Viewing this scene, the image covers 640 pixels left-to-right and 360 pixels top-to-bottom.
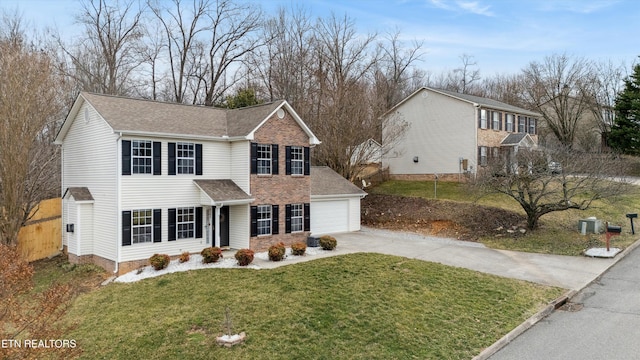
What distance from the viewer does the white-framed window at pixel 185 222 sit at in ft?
55.0

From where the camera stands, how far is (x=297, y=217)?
20.0 m

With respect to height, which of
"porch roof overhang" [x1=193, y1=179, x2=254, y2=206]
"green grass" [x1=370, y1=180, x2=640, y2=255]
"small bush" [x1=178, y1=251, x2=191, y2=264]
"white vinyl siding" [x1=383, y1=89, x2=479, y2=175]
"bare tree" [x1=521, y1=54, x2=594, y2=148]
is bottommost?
"small bush" [x1=178, y1=251, x2=191, y2=264]

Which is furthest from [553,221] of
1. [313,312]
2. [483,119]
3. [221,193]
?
[221,193]

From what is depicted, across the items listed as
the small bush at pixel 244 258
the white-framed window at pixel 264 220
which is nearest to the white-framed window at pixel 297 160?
the white-framed window at pixel 264 220

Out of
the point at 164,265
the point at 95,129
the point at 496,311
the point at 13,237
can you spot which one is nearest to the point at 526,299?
the point at 496,311

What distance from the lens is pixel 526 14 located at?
58.9 feet

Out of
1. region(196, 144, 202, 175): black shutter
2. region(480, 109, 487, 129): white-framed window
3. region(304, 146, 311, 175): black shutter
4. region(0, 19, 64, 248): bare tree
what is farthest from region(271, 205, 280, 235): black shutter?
region(480, 109, 487, 129): white-framed window

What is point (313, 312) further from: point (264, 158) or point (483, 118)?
point (483, 118)

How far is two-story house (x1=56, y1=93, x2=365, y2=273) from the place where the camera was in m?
15.5

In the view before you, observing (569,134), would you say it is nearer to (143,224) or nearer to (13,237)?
(143,224)

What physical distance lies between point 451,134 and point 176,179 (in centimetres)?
2231

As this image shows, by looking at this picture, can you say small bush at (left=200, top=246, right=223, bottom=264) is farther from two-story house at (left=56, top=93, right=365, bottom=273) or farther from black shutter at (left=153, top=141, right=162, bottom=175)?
black shutter at (left=153, top=141, right=162, bottom=175)

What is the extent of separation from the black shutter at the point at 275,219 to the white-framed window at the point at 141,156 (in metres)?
5.76

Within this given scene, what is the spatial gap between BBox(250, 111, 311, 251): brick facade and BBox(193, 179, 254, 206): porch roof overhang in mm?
686
